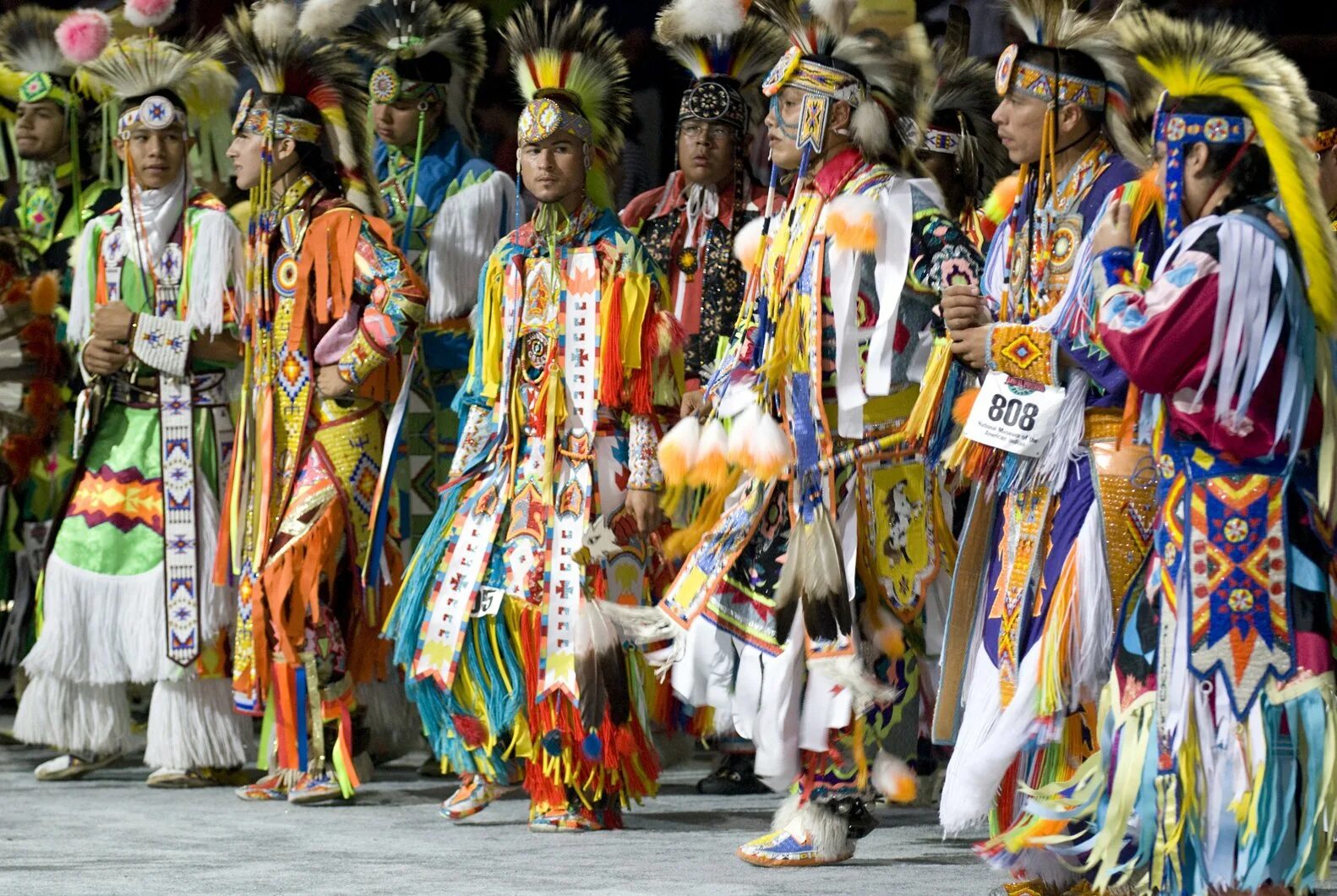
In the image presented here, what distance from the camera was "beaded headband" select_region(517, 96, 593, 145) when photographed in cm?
562

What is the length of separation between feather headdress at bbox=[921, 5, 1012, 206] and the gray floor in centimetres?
188

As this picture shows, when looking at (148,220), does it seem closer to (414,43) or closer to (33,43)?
(414,43)

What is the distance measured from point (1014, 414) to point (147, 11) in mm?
3614

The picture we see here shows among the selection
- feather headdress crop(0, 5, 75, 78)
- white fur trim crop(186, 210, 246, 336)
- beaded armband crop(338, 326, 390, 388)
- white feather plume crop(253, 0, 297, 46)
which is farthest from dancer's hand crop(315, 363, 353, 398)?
feather headdress crop(0, 5, 75, 78)

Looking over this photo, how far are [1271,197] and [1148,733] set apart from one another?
961mm

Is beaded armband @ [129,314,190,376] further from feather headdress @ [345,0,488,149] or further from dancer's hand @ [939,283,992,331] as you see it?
dancer's hand @ [939,283,992,331]

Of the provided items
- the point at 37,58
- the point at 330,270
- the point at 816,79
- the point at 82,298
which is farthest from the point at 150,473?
the point at 816,79

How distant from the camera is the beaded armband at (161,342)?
632 cm

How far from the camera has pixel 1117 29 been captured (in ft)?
14.2

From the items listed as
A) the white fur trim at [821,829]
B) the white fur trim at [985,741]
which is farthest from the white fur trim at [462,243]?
the white fur trim at [985,741]

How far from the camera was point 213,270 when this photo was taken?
20.8 feet

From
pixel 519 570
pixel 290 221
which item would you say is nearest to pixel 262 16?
pixel 290 221

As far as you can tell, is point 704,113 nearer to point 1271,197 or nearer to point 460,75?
point 460,75

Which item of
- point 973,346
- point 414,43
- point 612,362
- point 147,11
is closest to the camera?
point 973,346
